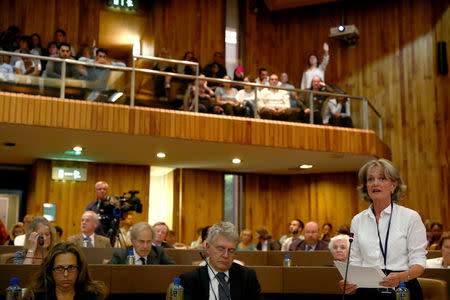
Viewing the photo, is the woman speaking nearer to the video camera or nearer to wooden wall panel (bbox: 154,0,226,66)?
the video camera

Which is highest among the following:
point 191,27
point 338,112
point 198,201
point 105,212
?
point 191,27

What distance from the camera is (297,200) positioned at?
12.5 metres

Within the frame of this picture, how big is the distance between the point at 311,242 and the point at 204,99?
271cm

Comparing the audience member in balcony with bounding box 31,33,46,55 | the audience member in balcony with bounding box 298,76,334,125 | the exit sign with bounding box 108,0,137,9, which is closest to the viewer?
the audience member in balcony with bounding box 31,33,46,55

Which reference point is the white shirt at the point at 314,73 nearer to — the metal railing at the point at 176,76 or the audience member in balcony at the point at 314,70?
the audience member in balcony at the point at 314,70

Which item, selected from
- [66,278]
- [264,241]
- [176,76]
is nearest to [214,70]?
[176,76]

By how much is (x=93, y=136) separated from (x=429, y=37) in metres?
6.96

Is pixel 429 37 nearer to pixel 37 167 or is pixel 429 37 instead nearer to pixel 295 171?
pixel 295 171

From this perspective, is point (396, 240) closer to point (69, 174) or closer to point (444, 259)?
point (444, 259)

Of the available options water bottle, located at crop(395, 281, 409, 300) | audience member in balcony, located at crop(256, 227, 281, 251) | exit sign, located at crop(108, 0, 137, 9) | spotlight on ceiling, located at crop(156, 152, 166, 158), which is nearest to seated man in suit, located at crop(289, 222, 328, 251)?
audience member in balcony, located at crop(256, 227, 281, 251)

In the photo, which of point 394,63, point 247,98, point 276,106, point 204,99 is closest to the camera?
point 204,99

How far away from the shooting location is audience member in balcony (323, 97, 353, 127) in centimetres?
964

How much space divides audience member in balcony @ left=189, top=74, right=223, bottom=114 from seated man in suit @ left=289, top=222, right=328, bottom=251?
7.73 feet

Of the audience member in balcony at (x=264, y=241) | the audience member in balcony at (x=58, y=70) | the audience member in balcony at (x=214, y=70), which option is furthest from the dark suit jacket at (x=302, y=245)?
the audience member in balcony at (x=214, y=70)
